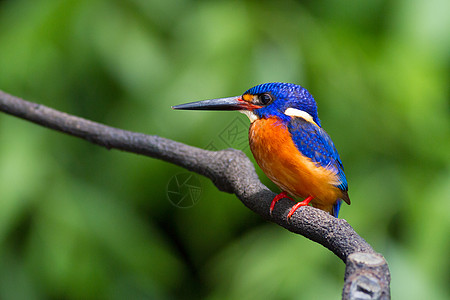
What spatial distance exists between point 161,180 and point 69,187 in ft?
1.34

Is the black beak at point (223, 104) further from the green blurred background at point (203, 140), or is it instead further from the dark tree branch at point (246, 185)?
the green blurred background at point (203, 140)

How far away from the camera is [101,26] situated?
7.37 ft

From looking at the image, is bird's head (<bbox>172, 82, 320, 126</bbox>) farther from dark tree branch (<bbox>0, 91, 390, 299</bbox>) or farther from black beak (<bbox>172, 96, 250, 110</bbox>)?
dark tree branch (<bbox>0, 91, 390, 299</bbox>)

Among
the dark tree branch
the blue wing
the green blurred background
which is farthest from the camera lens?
the green blurred background

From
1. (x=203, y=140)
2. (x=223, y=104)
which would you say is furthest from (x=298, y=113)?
(x=203, y=140)

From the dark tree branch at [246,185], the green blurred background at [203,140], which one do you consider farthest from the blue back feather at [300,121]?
the green blurred background at [203,140]

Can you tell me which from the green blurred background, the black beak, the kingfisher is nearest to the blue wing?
the kingfisher

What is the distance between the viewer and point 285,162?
110cm

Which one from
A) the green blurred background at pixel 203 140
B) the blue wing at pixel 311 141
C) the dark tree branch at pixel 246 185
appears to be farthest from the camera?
the green blurred background at pixel 203 140

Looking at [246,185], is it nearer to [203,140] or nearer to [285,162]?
[285,162]

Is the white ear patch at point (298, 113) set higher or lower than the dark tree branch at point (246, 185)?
higher

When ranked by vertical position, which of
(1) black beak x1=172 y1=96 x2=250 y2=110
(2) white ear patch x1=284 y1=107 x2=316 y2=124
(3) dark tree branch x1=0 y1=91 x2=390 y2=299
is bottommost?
(3) dark tree branch x1=0 y1=91 x2=390 y2=299

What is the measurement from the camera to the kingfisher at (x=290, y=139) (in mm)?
1099

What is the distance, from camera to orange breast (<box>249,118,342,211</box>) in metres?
1.10
